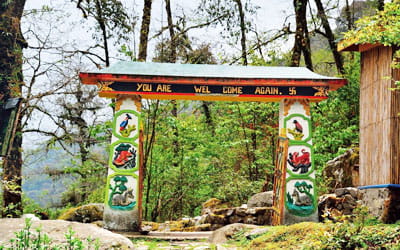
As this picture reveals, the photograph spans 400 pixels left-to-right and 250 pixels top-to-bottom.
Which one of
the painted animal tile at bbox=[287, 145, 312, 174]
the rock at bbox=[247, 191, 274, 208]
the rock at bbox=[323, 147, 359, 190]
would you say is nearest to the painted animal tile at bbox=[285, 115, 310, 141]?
the painted animal tile at bbox=[287, 145, 312, 174]

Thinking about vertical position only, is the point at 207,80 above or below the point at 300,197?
above

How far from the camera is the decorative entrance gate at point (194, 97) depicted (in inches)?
372

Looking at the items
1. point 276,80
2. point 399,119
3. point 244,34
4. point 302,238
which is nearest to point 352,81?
point 244,34

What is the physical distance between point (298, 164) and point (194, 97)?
2639 millimetres

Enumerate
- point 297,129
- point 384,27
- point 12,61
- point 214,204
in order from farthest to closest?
point 214,204, point 12,61, point 297,129, point 384,27

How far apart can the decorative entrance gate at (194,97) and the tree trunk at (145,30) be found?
16.5 ft

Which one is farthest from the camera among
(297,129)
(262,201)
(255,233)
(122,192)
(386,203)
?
(262,201)

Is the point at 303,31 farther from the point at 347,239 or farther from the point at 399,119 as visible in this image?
the point at 347,239

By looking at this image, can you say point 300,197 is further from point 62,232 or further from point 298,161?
point 62,232

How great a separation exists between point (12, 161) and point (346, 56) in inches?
604

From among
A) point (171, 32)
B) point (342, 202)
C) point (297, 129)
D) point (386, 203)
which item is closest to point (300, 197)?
point (342, 202)

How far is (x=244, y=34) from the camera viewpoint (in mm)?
18047

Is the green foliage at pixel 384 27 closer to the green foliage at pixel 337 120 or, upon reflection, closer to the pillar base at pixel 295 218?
the pillar base at pixel 295 218

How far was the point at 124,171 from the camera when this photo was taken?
9.57m
